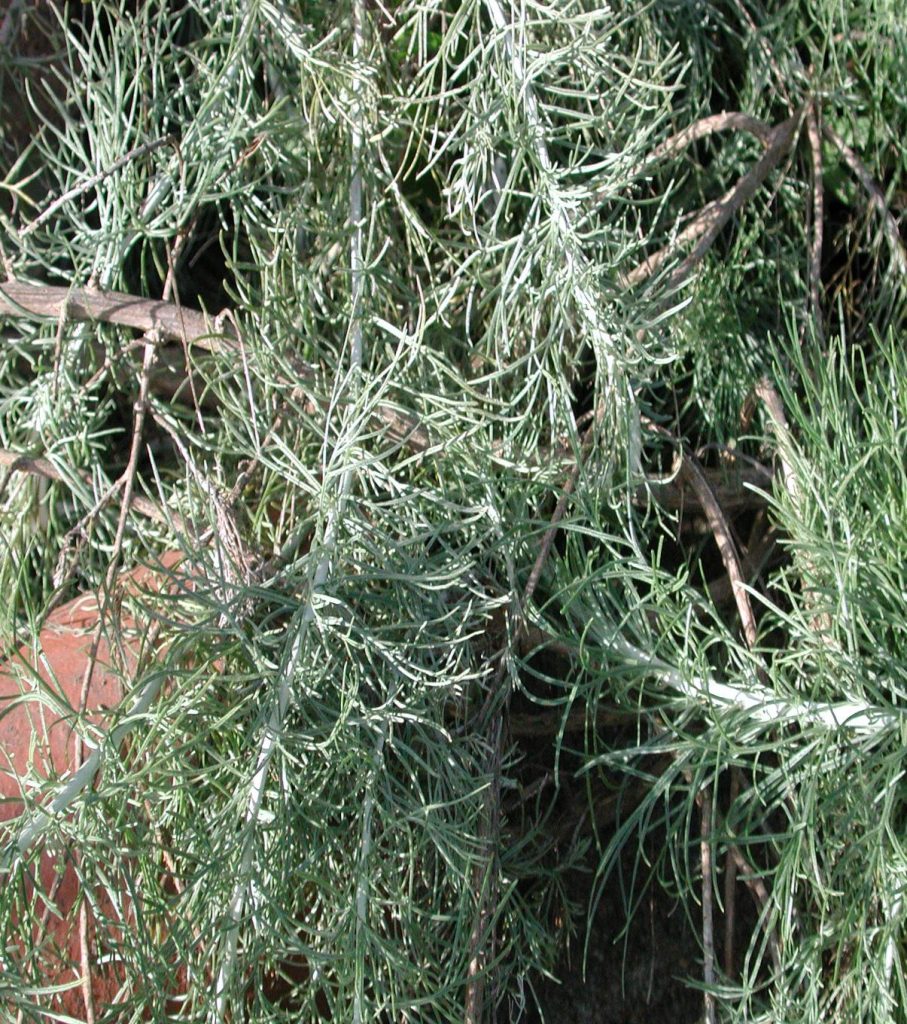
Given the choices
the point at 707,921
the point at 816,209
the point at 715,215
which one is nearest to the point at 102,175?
the point at 715,215

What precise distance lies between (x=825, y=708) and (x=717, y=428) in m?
0.42

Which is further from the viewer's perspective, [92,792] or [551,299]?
Result: [551,299]

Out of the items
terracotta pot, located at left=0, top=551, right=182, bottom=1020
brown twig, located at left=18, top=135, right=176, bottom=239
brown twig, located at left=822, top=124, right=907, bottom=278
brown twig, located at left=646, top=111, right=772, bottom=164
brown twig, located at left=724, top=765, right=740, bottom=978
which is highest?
brown twig, located at left=18, top=135, right=176, bottom=239

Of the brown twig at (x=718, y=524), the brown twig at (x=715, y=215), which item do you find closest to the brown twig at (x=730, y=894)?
→ the brown twig at (x=718, y=524)

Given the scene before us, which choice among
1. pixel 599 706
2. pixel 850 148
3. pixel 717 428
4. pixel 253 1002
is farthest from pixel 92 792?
pixel 850 148

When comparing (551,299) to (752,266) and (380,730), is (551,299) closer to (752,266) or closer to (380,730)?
(752,266)

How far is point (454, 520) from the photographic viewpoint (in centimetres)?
110

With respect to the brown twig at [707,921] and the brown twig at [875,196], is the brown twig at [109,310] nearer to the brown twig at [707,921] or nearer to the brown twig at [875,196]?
the brown twig at [707,921]

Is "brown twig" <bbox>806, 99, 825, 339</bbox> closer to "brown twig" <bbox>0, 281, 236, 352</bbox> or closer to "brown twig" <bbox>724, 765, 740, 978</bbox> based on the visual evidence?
"brown twig" <bbox>724, 765, 740, 978</bbox>

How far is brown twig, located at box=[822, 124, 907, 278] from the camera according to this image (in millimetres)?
1466

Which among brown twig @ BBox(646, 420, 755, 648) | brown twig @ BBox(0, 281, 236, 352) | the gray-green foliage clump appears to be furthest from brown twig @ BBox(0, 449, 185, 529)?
brown twig @ BBox(646, 420, 755, 648)

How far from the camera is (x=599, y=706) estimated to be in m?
1.15

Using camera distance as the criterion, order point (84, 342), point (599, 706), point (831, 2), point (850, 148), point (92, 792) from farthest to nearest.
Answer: point (850, 148), point (831, 2), point (84, 342), point (599, 706), point (92, 792)

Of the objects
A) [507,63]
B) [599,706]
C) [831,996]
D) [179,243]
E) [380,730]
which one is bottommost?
[831,996]
